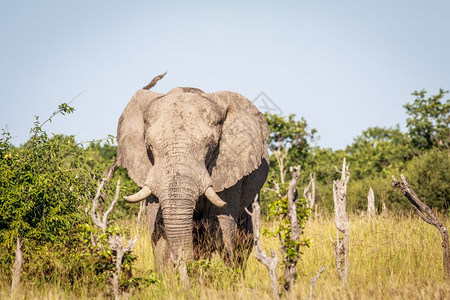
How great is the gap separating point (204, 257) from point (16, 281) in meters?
2.41

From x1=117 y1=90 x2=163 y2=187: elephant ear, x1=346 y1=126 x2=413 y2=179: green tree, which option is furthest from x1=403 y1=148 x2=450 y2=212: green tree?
x1=117 y1=90 x2=163 y2=187: elephant ear

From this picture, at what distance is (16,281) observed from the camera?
6844mm

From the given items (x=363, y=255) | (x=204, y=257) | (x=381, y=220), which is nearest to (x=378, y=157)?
(x=381, y=220)

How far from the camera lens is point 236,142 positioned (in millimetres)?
7996

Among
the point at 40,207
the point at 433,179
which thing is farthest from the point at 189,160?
the point at 433,179

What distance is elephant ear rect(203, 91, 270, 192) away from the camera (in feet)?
25.3

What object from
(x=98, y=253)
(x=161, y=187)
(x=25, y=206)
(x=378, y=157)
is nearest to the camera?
(x=98, y=253)

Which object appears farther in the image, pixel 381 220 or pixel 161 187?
pixel 381 220

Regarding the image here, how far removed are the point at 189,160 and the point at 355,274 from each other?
3084 millimetres

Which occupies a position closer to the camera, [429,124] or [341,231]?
[341,231]

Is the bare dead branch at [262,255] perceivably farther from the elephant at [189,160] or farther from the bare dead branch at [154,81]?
the bare dead branch at [154,81]

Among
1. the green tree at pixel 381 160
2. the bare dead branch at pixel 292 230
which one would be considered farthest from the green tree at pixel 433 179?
the bare dead branch at pixel 292 230

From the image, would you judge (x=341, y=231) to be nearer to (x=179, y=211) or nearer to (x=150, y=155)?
(x=179, y=211)

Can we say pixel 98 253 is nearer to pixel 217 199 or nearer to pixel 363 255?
pixel 217 199
